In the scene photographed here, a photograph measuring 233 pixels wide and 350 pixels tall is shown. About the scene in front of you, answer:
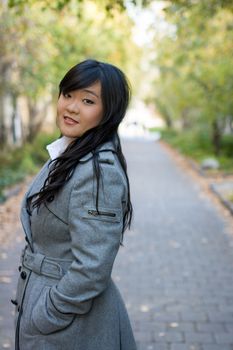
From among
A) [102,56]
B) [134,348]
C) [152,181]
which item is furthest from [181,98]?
[134,348]

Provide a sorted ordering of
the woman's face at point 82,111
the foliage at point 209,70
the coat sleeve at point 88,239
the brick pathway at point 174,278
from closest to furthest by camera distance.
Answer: the coat sleeve at point 88,239 → the woman's face at point 82,111 → the brick pathway at point 174,278 → the foliage at point 209,70

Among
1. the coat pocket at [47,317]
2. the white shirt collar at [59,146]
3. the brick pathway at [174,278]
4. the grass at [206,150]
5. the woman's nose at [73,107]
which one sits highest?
the woman's nose at [73,107]

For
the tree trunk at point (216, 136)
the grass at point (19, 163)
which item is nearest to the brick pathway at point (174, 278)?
the grass at point (19, 163)

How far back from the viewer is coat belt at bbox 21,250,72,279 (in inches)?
74.3

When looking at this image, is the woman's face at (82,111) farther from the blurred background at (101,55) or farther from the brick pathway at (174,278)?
the blurred background at (101,55)

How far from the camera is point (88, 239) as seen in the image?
69.6 inches

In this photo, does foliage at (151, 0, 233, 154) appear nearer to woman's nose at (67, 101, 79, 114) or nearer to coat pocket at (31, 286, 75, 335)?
woman's nose at (67, 101, 79, 114)

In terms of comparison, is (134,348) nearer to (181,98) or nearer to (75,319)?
(75,319)

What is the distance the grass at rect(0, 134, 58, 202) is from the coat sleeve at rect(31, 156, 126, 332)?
8579 mm

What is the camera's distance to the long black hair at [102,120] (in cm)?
186

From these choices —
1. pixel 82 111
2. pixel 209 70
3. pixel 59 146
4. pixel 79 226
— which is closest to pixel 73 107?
pixel 82 111

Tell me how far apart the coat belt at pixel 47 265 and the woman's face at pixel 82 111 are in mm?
484

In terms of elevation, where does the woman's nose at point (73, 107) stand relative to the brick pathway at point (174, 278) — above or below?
above

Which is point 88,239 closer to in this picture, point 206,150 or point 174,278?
point 174,278
